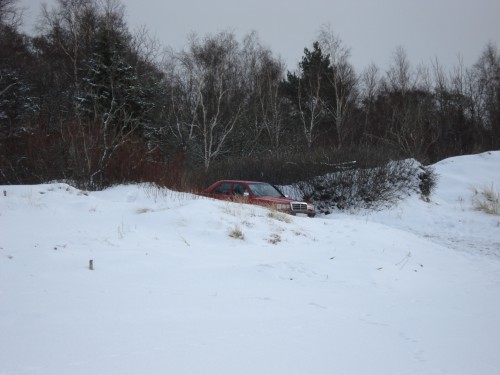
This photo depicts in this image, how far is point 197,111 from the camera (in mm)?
31516

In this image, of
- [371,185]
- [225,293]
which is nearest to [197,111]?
[371,185]

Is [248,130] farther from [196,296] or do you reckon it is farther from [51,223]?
[196,296]

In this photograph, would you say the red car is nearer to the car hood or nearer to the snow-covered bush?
the car hood

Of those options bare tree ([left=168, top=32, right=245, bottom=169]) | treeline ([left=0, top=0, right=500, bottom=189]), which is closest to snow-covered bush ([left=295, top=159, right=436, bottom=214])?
treeline ([left=0, top=0, right=500, bottom=189])

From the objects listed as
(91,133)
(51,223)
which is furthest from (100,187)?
(51,223)

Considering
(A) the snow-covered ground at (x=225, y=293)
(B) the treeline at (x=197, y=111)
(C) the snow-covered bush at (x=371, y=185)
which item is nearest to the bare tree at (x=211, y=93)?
(B) the treeline at (x=197, y=111)

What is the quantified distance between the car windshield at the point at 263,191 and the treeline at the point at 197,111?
95.6 inches

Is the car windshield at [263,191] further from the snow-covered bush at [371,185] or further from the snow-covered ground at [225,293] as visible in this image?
the snow-covered bush at [371,185]

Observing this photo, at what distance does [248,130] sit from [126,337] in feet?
95.9

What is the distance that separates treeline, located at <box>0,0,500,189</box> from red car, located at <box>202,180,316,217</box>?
4.62ft

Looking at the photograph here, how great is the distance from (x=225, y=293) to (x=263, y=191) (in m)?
8.18

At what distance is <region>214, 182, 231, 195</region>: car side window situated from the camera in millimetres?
13195

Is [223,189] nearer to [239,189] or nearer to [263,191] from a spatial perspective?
[239,189]

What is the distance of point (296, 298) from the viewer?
495cm
